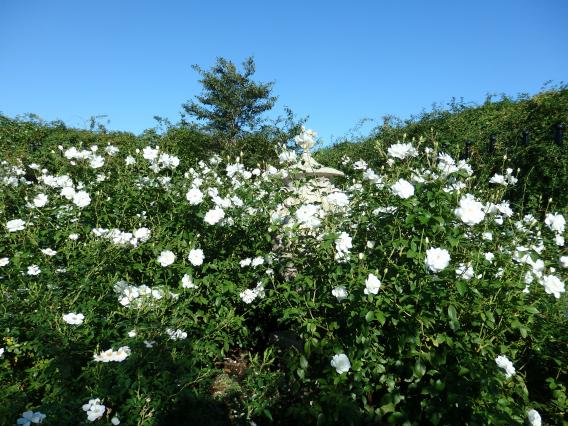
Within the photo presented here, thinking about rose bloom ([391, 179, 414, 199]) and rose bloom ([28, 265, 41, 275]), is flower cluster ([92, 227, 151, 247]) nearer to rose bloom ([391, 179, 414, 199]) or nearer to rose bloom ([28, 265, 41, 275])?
rose bloom ([28, 265, 41, 275])

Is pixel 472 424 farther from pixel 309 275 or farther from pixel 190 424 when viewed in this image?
pixel 190 424

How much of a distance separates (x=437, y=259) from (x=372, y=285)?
0.31 meters

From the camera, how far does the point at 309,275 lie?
236cm

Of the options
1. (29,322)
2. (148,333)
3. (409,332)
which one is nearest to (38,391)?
(29,322)

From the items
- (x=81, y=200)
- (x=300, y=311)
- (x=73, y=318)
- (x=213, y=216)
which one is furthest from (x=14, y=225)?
(x=300, y=311)

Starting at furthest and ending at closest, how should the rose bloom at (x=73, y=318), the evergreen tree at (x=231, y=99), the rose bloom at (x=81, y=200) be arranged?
the evergreen tree at (x=231, y=99)
the rose bloom at (x=81, y=200)
the rose bloom at (x=73, y=318)

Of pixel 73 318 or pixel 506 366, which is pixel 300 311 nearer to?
pixel 506 366

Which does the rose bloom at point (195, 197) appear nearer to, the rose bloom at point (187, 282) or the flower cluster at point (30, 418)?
the rose bloom at point (187, 282)

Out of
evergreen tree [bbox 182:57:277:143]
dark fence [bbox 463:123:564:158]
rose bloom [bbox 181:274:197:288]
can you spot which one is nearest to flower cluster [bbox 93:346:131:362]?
rose bloom [bbox 181:274:197:288]

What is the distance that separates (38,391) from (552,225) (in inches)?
126

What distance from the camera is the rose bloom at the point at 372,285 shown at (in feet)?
6.26

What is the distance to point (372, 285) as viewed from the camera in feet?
6.28

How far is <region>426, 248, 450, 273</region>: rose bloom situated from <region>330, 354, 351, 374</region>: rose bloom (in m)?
0.58

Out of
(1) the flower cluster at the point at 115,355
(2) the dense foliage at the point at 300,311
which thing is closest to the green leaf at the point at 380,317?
(2) the dense foliage at the point at 300,311
